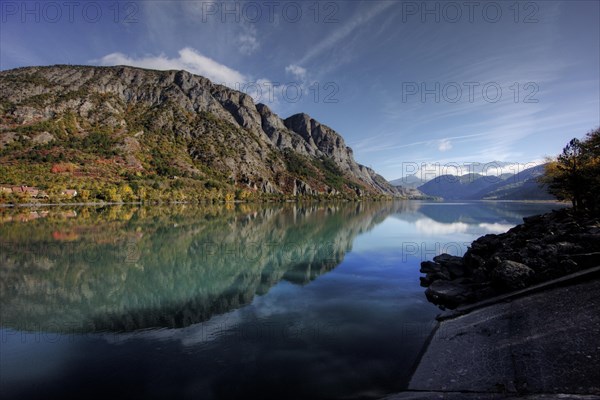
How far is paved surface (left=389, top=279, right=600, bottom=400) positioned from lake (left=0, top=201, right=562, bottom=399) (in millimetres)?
1168

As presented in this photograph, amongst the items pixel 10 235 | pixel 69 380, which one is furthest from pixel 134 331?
pixel 10 235

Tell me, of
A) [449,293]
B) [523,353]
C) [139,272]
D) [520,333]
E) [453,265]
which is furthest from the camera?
[139,272]

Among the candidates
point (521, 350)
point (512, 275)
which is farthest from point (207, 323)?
point (512, 275)

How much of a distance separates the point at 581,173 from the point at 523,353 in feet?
115

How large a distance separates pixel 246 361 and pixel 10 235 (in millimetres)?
44897

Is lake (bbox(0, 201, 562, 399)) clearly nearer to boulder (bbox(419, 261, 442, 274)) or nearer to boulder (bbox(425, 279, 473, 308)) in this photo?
boulder (bbox(425, 279, 473, 308))

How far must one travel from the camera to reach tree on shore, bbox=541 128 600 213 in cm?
3150

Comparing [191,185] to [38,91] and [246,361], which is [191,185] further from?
[246,361]

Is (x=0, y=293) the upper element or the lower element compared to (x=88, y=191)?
lower

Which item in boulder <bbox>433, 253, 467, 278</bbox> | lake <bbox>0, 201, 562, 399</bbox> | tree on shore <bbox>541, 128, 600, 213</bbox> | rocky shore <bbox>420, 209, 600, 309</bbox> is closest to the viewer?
lake <bbox>0, 201, 562, 399</bbox>

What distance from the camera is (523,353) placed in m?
9.09

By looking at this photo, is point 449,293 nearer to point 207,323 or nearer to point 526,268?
point 526,268

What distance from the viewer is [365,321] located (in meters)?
14.6

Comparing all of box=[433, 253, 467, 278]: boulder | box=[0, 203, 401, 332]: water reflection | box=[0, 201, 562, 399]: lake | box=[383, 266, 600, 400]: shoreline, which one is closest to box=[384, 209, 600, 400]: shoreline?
box=[383, 266, 600, 400]: shoreline
